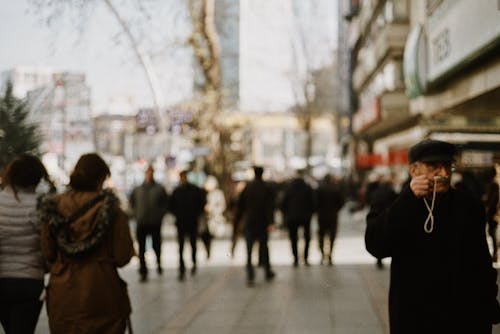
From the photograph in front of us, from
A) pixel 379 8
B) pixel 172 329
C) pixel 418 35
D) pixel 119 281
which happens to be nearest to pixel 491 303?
pixel 119 281

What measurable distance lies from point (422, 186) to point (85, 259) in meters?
2.23

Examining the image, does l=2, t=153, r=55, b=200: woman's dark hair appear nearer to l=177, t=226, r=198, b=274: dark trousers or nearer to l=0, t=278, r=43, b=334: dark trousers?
l=0, t=278, r=43, b=334: dark trousers

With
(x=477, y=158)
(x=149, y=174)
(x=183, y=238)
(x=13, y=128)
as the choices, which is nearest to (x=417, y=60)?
(x=477, y=158)

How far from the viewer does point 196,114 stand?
28.4 metres

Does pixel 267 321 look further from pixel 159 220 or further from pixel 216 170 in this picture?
pixel 216 170

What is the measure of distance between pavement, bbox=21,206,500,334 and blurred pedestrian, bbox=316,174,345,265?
505mm

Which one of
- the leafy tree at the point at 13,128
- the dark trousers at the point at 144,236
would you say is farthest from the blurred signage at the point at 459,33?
the leafy tree at the point at 13,128

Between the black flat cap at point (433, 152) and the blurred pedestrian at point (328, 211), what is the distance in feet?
40.2

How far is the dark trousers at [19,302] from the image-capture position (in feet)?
18.1

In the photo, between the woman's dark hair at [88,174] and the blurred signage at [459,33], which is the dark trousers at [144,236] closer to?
the blurred signage at [459,33]

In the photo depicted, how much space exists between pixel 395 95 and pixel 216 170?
29.7 feet

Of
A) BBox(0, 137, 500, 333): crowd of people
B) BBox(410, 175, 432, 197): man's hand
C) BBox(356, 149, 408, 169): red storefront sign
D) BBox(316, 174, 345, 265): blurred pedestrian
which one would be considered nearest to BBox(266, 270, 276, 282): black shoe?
BBox(316, 174, 345, 265): blurred pedestrian

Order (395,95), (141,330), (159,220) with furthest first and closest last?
(395,95), (159,220), (141,330)

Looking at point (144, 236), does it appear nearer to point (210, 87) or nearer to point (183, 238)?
point (183, 238)
